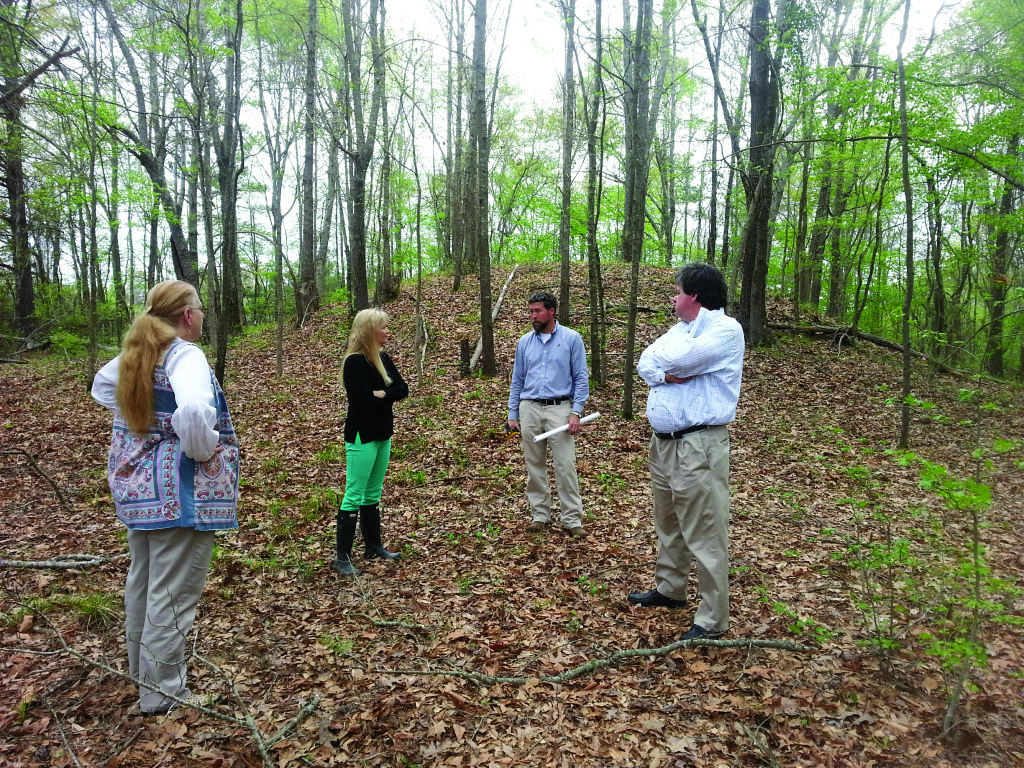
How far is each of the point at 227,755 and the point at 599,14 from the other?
979 cm

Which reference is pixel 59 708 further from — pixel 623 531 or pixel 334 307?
pixel 334 307

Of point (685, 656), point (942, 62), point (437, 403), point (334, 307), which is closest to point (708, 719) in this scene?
point (685, 656)

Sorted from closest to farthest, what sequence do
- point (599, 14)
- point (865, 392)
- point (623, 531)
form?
point (623, 531)
point (599, 14)
point (865, 392)

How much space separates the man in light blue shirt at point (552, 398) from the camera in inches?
210

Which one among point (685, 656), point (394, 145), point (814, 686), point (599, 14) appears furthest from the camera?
point (394, 145)

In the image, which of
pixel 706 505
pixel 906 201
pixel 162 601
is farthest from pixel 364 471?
pixel 906 201

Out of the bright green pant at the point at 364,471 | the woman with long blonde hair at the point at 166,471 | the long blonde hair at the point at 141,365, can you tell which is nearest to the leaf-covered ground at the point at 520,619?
the woman with long blonde hair at the point at 166,471

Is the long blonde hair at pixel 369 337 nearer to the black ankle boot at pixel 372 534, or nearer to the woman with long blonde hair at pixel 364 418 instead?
the woman with long blonde hair at pixel 364 418

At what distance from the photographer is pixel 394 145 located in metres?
21.3

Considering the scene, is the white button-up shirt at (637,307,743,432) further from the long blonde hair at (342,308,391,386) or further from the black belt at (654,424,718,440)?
the long blonde hair at (342,308,391,386)

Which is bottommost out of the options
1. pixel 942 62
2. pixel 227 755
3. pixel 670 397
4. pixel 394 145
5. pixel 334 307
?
pixel 227 755

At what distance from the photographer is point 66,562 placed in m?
4.71

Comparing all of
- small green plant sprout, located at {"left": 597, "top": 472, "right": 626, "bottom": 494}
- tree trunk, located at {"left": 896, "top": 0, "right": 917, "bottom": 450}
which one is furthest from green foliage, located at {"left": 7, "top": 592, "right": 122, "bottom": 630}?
tree trunk, located at {"left": 896, "top": 0, "right": 917, "bottom": 450}

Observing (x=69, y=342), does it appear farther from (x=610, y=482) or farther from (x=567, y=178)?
(x=610, y=482)
